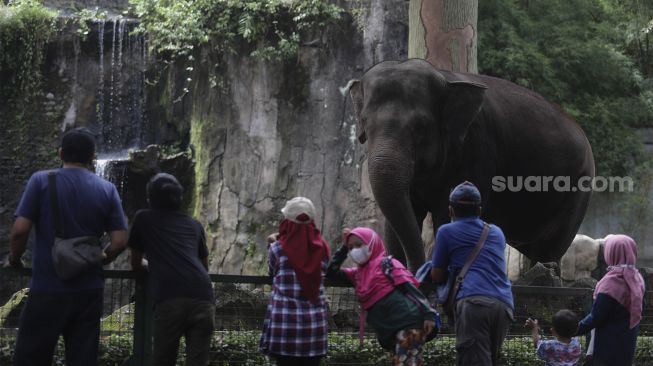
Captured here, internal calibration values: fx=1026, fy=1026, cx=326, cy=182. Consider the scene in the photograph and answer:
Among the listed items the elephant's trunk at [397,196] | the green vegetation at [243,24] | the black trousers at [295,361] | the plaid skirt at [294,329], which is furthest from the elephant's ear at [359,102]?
the green vegetation at [243,24]

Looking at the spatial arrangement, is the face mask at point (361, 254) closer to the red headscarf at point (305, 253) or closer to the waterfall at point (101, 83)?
the red headscarf at point (305, 253)

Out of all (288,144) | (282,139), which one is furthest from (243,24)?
(288,144)

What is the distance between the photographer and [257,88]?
15969 millimetres

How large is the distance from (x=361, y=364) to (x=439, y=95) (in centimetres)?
226

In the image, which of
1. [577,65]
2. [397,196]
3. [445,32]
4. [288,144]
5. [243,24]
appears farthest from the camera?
[577,65]

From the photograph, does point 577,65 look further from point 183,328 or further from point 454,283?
point 183,328

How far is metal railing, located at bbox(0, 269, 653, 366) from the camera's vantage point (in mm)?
6508

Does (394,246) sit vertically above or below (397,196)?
below

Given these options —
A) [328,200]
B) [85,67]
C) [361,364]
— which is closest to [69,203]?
[361,364]

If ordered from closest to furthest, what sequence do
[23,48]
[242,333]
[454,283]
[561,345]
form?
[454,283] → [561,345] → [242,333] → [23,48]

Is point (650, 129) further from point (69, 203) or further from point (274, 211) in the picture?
point (69, 203)

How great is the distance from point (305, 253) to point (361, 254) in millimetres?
324

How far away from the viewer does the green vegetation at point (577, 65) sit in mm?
19359

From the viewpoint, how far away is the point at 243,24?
52.4 ft
